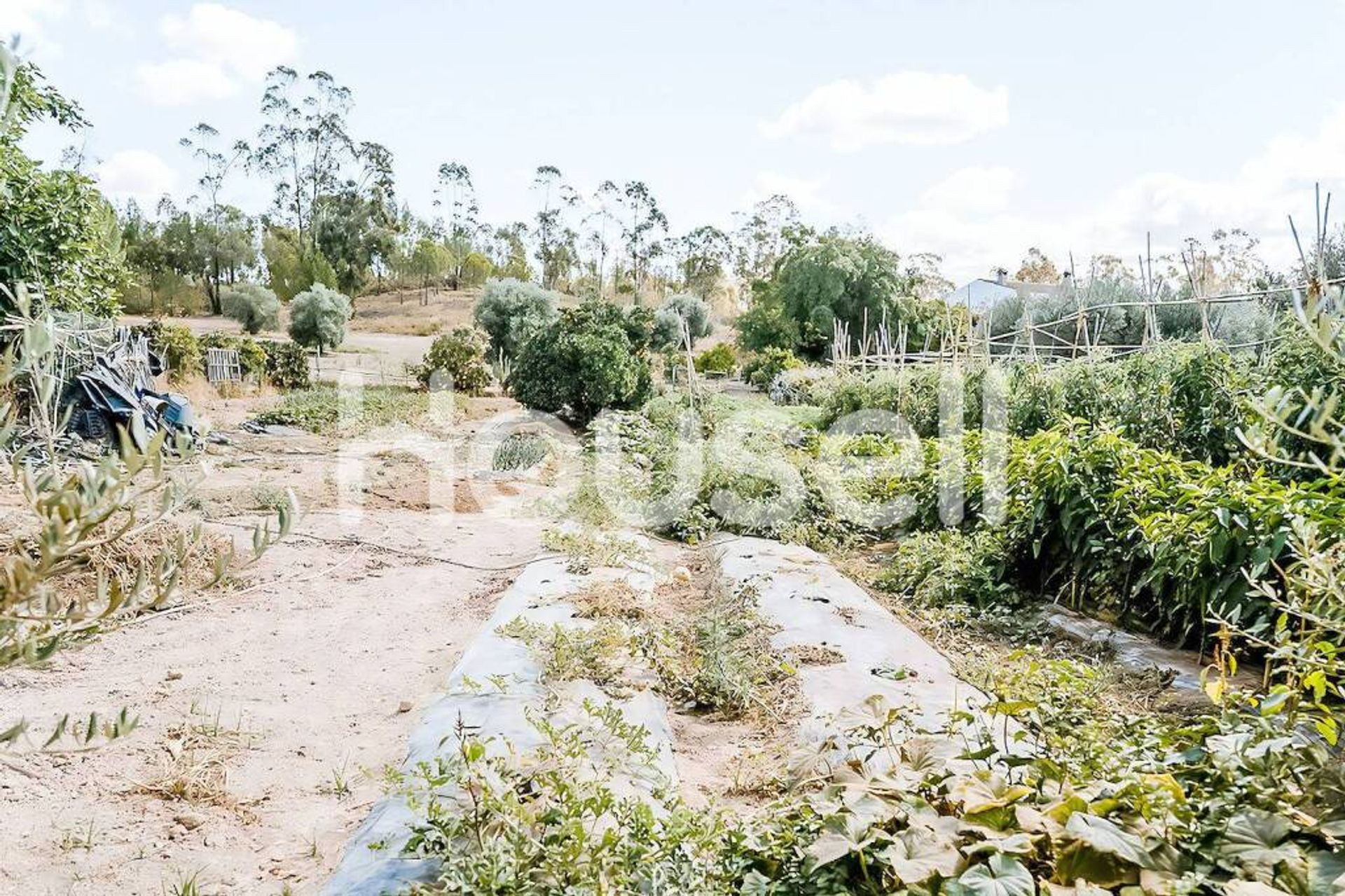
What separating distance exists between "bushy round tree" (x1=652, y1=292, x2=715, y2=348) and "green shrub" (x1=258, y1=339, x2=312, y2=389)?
742 cm

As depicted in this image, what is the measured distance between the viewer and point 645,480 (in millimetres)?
8039

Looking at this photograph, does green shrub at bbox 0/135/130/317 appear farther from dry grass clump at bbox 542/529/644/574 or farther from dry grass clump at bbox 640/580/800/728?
dry grass clump at bbox 640/580/800/728

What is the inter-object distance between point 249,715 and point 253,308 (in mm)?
27188

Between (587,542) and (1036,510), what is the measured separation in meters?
2.66

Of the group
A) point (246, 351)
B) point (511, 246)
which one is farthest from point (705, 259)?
point (246, 351)

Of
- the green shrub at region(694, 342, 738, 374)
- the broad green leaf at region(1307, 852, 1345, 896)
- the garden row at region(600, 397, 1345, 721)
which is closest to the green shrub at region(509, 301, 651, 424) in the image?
the garden row at region(600, 397, 1345, 721)

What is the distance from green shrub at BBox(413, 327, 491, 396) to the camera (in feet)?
58.0

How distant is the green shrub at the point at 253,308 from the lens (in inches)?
1100

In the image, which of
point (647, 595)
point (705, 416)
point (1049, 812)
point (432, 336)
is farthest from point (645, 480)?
point (432, 336)

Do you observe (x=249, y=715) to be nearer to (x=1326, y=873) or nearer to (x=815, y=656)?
(x=815, y=656)

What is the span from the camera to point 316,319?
22625 mm

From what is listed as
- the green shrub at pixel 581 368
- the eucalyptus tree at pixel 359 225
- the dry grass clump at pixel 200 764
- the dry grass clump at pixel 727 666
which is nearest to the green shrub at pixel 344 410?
the green shrub at pixel 581 368

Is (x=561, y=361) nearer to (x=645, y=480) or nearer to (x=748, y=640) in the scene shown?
(x=645, y=480)

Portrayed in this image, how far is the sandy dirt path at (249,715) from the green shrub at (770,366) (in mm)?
14232
